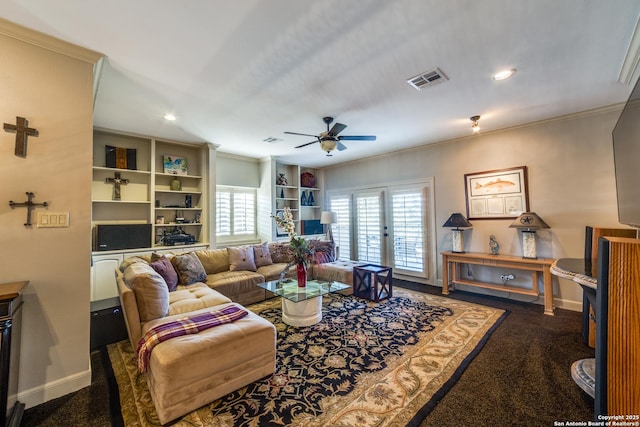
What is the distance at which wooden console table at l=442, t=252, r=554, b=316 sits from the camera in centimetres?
332

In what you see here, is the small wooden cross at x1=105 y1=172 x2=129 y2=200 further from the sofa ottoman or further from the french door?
the french door

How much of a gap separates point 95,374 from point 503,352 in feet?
11.8

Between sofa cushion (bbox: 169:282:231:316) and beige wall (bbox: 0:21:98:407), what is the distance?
0.68 m

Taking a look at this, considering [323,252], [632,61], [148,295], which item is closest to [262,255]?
[323,252]

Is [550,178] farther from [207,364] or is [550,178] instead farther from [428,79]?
[207,364]

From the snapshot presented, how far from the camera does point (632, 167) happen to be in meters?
1.92

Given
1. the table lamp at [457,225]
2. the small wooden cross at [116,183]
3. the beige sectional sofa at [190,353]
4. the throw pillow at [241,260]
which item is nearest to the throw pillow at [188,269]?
the throw pillow at [241,260]

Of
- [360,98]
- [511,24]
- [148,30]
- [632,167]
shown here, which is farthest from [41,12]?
[632,167]

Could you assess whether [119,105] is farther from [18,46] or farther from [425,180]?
[425,180]

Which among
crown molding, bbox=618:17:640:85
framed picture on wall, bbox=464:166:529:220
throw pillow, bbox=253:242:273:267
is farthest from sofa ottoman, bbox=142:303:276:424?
framed picture on wall, bbox=464:166:529:220

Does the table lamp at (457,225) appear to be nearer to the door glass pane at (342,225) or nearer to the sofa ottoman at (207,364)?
the door glass pane at (342,225)

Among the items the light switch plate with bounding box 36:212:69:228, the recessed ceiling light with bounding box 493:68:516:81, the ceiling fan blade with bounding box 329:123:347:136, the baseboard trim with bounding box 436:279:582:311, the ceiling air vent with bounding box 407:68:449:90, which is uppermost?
the ceiling air vent with bounding box 407:68:449:90

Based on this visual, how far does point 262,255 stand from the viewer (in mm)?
4484

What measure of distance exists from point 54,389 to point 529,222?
5.30 metres
